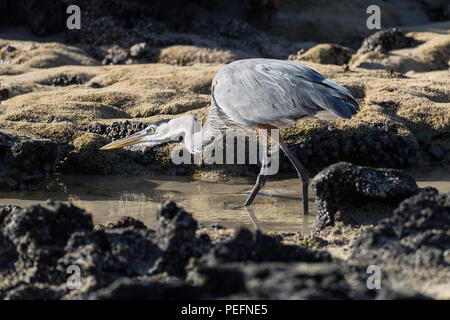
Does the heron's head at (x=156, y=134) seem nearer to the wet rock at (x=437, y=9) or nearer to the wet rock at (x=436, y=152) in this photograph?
the wet rock at (x=436, y=152)

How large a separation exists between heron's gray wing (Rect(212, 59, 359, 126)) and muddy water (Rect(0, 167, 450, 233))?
113cm

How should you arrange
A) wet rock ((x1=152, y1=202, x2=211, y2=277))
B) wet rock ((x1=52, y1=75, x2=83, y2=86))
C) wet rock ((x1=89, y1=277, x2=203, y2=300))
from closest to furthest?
wet rock ((x1=89, y1=277, x2=203, y2=300))
wet rock ((x1=152, y1=202, x2=211, y2=277))
wet rock ((x1=52, y1=75, x2=83, y2=86))

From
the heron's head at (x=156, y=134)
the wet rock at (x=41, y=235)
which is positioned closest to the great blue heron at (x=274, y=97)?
the heron's head at (x=156, y=134)

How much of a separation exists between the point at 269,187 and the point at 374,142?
1.91 m

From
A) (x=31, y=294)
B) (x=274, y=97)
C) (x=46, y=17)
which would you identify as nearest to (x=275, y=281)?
(x=31, y=294)

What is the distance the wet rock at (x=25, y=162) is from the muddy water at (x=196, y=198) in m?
0.19

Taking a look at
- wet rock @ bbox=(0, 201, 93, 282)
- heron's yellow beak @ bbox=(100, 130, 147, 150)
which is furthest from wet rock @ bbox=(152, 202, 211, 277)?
heron's yellow beak @ bbox=(100, 130, 147, 150)

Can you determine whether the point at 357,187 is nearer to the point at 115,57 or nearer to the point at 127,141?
the point at 127,141

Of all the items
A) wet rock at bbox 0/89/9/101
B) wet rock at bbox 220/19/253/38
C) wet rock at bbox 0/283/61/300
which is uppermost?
wet rock at bbox 220/19/253/38

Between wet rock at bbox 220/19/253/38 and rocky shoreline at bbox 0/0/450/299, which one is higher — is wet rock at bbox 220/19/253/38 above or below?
above

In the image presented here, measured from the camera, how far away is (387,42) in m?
17.8

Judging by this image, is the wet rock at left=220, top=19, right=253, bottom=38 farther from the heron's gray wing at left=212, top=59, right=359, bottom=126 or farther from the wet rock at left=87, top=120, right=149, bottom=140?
the heron's gray wing at left=212, top=59, right=359, bottom=126

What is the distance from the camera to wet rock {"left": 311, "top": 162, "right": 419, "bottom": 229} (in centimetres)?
603
